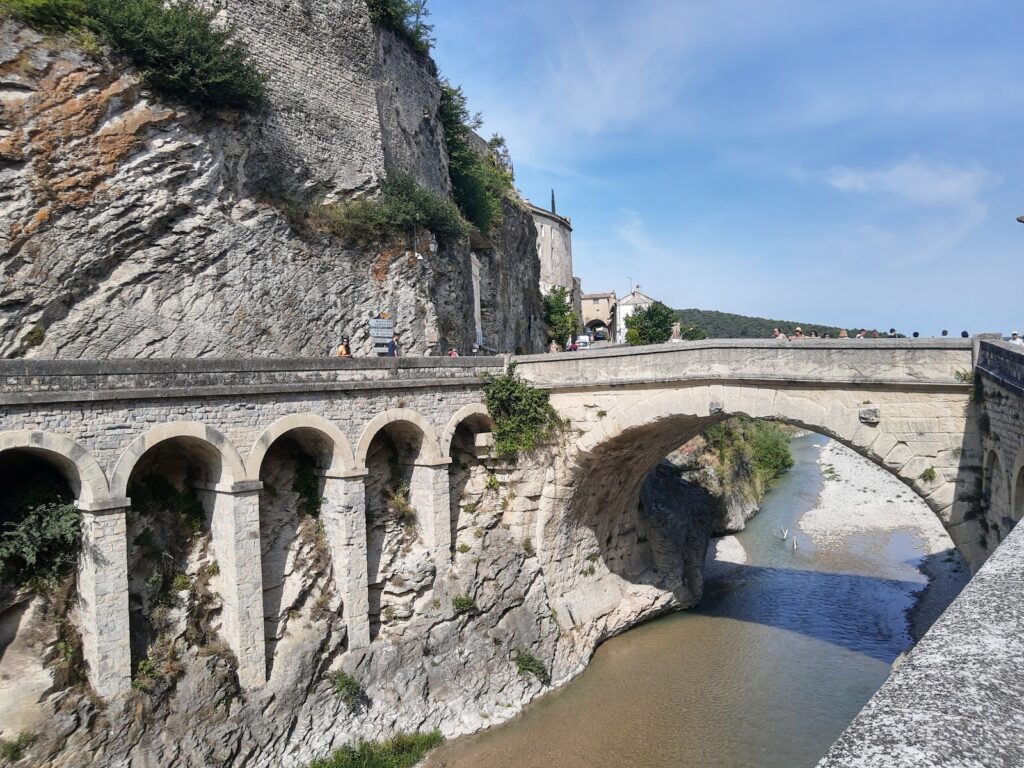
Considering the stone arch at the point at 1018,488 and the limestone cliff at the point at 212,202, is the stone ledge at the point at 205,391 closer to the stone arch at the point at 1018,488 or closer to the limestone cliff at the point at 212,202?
the limestone cliff at the point at 212,202

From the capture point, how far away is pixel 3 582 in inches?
354

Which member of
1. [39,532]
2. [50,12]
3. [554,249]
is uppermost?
[554,249]

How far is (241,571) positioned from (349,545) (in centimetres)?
206

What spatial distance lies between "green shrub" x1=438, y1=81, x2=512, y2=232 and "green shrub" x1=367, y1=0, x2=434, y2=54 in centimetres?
242

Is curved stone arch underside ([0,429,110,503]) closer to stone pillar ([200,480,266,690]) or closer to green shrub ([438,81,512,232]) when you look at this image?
stone pillar ([200,480,266,690])

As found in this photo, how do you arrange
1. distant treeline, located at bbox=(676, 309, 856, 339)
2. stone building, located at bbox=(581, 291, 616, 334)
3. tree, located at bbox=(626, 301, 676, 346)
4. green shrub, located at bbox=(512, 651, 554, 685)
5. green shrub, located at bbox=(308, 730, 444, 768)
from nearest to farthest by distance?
green shrub, located at bbox=(308, 730, 444, 768), green shrub, located at bbox=(512, 651, 554, 685), tree, located at bbox=(626, 301, 676, 346), stone building, located at bbox=(581, 291, 616, 334), distant treeline, located at bbox=(676, 309, 856, 339)

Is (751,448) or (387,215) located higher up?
(387,215)

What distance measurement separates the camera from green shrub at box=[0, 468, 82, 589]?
9.00 meters

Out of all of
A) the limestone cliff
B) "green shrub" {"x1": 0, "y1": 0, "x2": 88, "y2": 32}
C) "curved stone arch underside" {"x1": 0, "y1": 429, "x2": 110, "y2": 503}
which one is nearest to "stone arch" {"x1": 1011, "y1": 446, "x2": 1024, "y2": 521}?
"curved stone arch underside" {"x1": 0, "y1": 429, "x2": 110, "y2": 503}

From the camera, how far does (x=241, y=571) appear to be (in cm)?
1097

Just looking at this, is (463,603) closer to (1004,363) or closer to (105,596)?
(105,596)

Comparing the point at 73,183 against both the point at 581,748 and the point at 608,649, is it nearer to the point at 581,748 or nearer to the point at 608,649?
the point at 581,748

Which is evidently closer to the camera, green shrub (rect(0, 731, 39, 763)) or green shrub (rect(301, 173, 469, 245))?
green shrub (rect(0, 731, 39, 763))

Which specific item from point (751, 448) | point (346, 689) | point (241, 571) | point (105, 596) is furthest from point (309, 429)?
point (751, 448)
